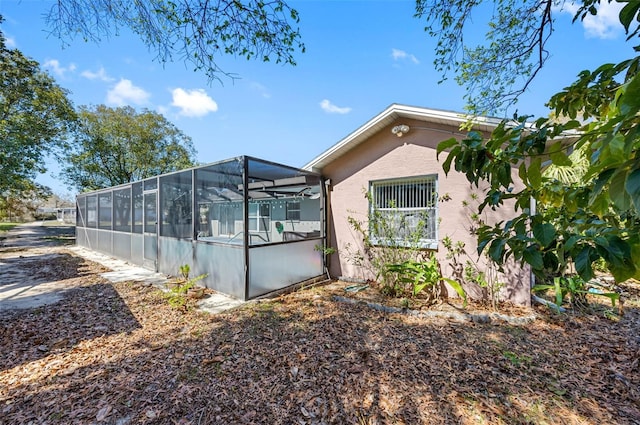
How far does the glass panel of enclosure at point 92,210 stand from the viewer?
1205 centimetres

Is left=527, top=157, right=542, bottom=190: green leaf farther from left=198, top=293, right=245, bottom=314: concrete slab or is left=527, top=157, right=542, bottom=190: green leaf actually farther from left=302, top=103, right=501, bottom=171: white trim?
left=198, top=293, right=245, bottom=314: concrete slab

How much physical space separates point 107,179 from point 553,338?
75.6ft

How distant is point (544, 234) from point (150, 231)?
9.46 meters

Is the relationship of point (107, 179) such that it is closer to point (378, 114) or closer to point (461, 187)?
point (378, 114)

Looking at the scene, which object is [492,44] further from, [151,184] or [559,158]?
[151,184]

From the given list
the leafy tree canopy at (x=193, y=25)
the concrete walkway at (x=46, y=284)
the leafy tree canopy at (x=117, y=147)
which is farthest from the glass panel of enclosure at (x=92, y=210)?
the leafy tree canopy at (x=193, y=25)

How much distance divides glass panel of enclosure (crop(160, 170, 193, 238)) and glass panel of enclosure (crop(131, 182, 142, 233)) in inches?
70.2

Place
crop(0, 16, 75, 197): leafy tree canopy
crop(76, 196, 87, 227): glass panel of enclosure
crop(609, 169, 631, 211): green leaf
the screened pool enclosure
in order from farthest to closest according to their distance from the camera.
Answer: crop(76, 196, 87, 227): glass panel of enclosure < crop(0, 16, 75, 197): leafy tree canopy < the screened pool enclosure < crop(609, 169, 631, 211): green leaf

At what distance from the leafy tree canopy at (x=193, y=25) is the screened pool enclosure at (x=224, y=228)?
2.06 meters

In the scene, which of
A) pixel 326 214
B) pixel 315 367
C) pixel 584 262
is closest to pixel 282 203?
pixel 326 214

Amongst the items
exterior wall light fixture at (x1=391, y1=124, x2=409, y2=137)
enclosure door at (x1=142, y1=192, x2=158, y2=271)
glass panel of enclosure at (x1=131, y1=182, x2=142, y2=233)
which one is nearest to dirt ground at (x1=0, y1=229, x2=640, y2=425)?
enclosure door at (x1=142, y1=192, x2=158, y2=271)

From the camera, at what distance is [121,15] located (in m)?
3.33

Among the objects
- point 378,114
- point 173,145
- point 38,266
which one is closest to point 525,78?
point 378,114

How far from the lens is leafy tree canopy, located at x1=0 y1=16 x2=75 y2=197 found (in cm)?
1132
